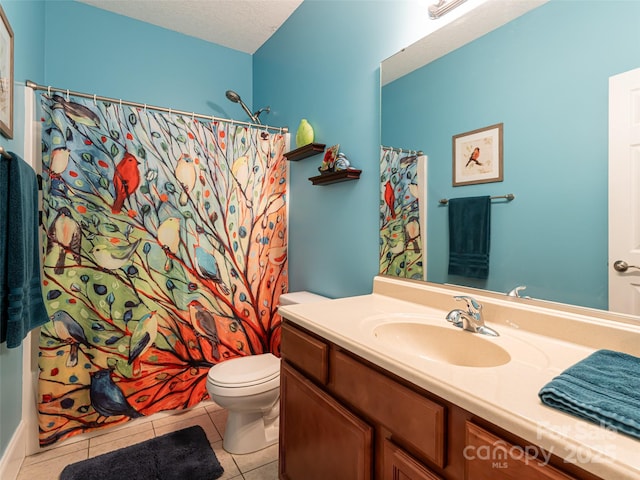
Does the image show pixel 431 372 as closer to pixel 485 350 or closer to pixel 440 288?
pixel 485 350

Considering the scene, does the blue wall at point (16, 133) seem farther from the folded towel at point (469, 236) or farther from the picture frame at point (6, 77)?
the folded towel at point (469, 236)

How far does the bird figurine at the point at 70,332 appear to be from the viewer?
1.72 m

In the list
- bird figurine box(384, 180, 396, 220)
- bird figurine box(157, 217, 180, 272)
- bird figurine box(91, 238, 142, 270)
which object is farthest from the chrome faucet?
bird figurine box(91, 238, 142, 270)

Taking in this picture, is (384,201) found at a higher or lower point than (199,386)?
higher

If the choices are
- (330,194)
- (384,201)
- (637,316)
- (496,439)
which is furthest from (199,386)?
(637,316)

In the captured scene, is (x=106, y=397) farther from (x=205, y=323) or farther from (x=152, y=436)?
(x=205, y=323)

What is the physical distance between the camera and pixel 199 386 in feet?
6.90

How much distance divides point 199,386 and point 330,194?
59.0 inches

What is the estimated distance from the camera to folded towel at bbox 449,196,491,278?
1.19 meters

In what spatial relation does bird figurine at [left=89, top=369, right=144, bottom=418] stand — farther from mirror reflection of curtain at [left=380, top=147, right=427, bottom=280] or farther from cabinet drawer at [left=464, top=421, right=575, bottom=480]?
cabinet drawer at [left=464, top=421, right=575, bottom=480]

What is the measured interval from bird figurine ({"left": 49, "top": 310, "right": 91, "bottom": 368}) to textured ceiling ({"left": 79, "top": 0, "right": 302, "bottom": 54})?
6.98 feet

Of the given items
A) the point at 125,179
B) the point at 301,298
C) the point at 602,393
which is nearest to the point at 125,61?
the point at 125,179

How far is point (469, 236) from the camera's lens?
125 centimetres

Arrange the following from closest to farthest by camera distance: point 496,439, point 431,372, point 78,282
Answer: point 496,439 < point 431,372 < point 78,282
